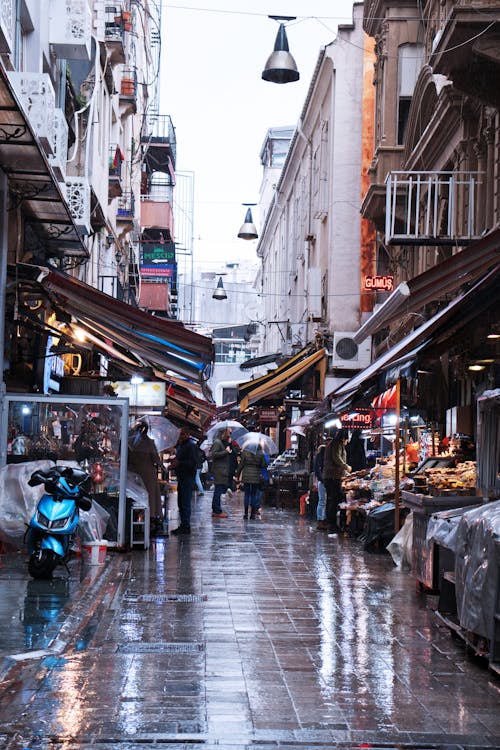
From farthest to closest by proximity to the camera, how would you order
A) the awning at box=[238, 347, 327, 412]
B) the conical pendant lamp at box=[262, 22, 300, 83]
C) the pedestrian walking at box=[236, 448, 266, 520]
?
the awning at box=[238, 347, 327, 412], the pedestrian walking at box=[236, 448, 266, 520], the conical pendant lamp at box=[262, 22, 300, 83]

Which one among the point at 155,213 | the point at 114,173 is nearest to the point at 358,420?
the point at 114,173

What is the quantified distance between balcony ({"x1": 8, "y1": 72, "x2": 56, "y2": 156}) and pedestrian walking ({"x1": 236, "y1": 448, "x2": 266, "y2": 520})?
1139 cm

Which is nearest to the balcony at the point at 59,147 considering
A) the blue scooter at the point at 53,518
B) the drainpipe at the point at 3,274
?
the drainpipe at the point at 3,274

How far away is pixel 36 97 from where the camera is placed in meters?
16.1

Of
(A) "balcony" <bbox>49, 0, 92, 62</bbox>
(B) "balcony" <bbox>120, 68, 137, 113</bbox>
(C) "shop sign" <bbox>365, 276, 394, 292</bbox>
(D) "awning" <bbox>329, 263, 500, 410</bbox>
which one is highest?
(B) "balcony" <bbox>120, 68, 137, 113</bbox>

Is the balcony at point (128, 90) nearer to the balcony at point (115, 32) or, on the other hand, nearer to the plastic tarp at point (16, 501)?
the balcony at point (115, 32)

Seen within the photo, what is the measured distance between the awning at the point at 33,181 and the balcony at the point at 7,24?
1.06m

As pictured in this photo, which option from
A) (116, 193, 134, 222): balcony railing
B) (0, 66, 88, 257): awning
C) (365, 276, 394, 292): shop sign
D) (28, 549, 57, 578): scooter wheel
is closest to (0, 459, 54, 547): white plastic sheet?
(28, 549, 57, 578): scooter wheel

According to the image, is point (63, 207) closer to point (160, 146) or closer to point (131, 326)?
point (131, 326)

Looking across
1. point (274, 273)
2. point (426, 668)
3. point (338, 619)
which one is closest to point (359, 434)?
point (338, 619)

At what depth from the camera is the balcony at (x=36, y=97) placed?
52.3 feet

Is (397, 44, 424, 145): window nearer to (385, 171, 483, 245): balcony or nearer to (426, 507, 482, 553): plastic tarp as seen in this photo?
(385, 171, 483, 245): balcony

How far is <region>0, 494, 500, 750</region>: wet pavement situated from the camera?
6.71 meters

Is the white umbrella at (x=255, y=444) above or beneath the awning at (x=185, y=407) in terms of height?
beneath
